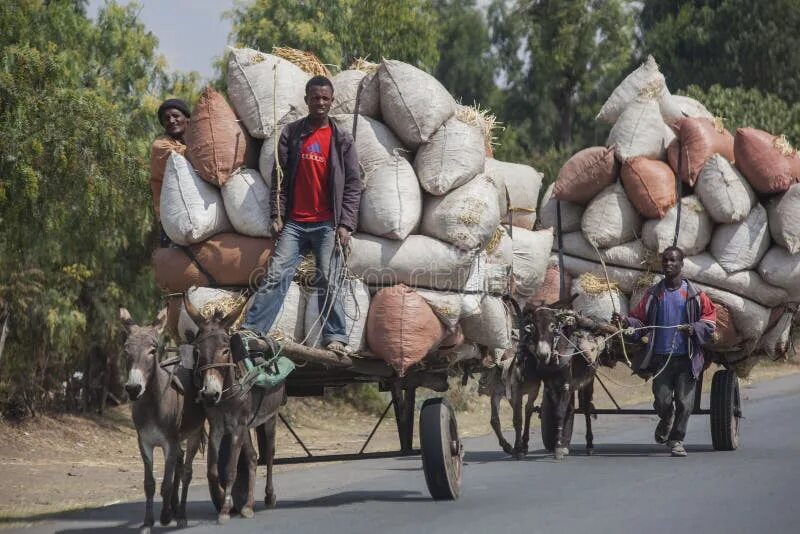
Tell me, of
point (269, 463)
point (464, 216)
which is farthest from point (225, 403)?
point (464, 216)

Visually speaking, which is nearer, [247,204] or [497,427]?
[247,204]

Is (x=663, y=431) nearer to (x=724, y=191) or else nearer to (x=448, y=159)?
(x=724, y=191)

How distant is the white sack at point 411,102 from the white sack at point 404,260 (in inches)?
34.3

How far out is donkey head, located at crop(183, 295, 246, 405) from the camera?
353 inches

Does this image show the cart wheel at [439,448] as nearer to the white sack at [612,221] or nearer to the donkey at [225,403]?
the donkey at [225,403]

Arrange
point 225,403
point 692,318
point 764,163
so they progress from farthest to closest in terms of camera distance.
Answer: point 764,163
point 692,318
point 225,403

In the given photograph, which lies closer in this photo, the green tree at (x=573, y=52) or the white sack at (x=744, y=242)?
the white sack at (x=744, y=242)

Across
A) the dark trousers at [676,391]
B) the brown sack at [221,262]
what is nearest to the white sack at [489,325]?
the brown sack at [221,262]

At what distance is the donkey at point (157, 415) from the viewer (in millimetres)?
8859

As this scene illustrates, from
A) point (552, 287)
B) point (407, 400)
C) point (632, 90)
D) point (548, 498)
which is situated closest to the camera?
point (548, 498)

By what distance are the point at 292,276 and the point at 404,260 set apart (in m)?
0.88

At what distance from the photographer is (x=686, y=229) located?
1390cm

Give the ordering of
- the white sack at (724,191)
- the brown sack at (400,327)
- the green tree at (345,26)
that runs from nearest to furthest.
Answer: the brown sack at (400,327) < the white sack at (724,191) < the green tree at (345,26)

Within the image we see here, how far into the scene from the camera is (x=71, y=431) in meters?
18.3
